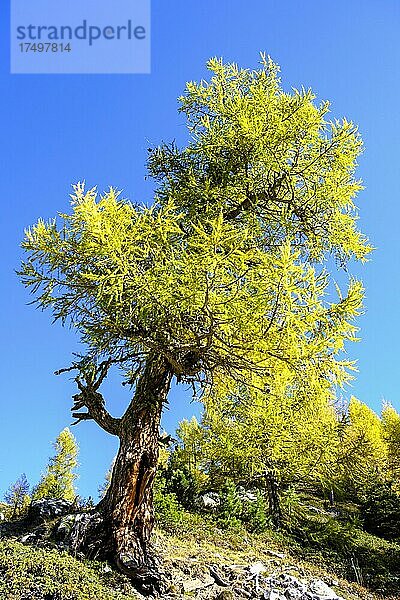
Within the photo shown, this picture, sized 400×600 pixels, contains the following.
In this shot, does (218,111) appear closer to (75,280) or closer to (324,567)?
(75,280)

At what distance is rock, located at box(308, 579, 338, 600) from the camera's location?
7.36m

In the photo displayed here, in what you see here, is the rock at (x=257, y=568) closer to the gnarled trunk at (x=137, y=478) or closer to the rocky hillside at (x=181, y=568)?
the rocky hillside at (x=181, y=568)

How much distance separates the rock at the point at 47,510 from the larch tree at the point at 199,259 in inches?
90.4

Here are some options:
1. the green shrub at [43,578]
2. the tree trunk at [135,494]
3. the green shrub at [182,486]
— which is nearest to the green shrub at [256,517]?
the green shrub at [182,486]

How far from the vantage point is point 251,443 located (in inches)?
485

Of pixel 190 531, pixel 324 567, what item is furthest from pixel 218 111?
pixel 324 567

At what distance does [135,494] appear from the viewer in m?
7.04

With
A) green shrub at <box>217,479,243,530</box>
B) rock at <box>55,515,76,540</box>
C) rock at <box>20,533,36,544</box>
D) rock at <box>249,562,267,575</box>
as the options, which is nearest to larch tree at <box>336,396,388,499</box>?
green shrub at <box>217,479,243,530</box>

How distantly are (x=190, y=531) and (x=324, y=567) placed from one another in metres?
3.11

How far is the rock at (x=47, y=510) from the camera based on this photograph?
30.0 feet

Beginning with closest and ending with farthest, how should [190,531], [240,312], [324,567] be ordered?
1. [240,312]
2. [190,531]
3. [324,567]

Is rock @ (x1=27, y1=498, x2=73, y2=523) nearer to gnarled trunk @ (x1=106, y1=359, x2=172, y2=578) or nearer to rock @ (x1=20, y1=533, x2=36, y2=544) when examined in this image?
rock @ (x1=20, y1=533, x2=36, y2=544)

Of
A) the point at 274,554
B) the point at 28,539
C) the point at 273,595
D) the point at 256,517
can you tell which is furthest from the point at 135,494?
the point at 256,517

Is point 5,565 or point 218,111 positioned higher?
point 218,111
